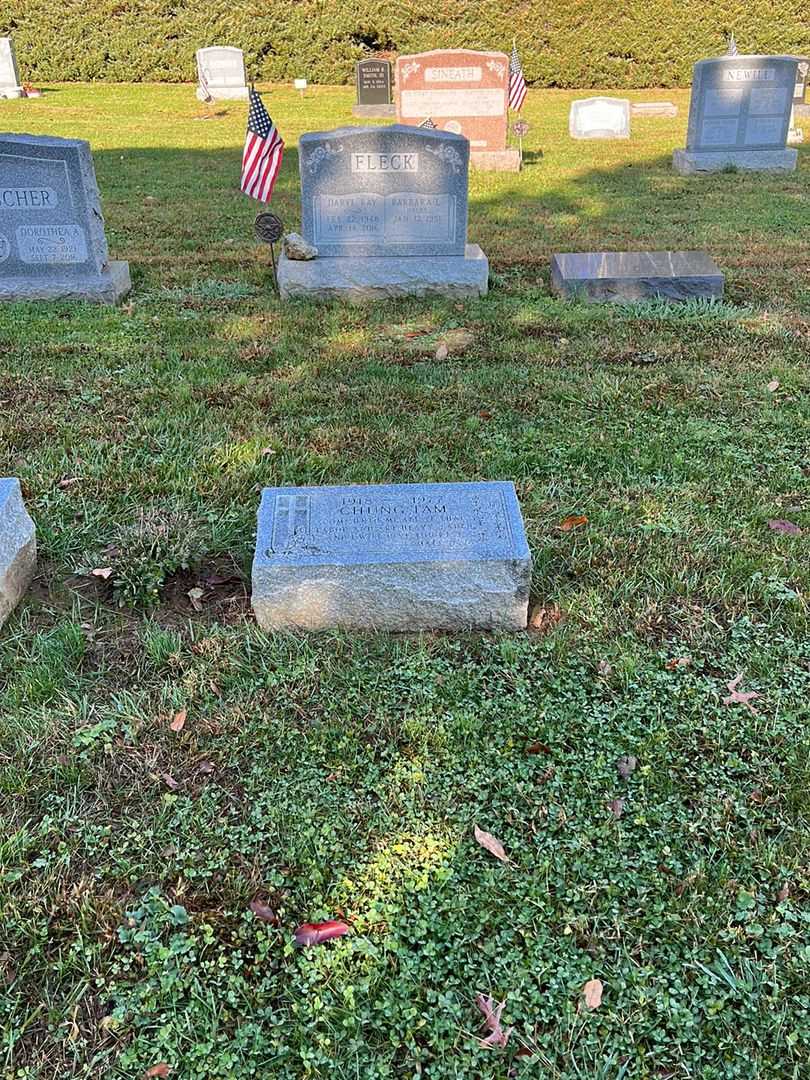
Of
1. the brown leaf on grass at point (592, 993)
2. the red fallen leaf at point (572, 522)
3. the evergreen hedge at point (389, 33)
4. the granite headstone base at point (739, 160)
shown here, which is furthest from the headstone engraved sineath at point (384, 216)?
the evergreen hedge at point (389, 33)

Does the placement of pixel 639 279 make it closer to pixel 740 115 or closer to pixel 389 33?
pixel 740 115

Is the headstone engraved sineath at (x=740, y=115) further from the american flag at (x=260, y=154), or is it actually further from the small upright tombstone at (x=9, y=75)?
the small upright tombstone at (x=9, y=75)

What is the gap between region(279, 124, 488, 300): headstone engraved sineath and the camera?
694 cm

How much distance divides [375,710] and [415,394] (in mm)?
2746

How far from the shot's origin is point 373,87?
18328mm

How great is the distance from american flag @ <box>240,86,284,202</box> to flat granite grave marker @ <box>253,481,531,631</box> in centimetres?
499

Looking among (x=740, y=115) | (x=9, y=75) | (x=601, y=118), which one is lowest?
(x=601, y=118)

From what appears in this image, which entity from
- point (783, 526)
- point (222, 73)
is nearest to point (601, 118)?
point (222, 73)

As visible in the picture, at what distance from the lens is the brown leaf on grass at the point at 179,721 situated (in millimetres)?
2652

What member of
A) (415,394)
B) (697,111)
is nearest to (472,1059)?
(415,394)

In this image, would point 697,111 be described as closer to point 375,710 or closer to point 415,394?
point 415,394

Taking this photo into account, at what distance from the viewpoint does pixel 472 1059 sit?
5.89 feet

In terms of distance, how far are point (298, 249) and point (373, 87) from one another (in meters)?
13.5

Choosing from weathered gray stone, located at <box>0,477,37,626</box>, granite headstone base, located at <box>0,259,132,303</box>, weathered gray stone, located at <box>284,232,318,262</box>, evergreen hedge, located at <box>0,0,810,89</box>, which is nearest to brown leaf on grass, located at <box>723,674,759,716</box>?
weathered gray stone, located at <box>0,477,37,626</box>
